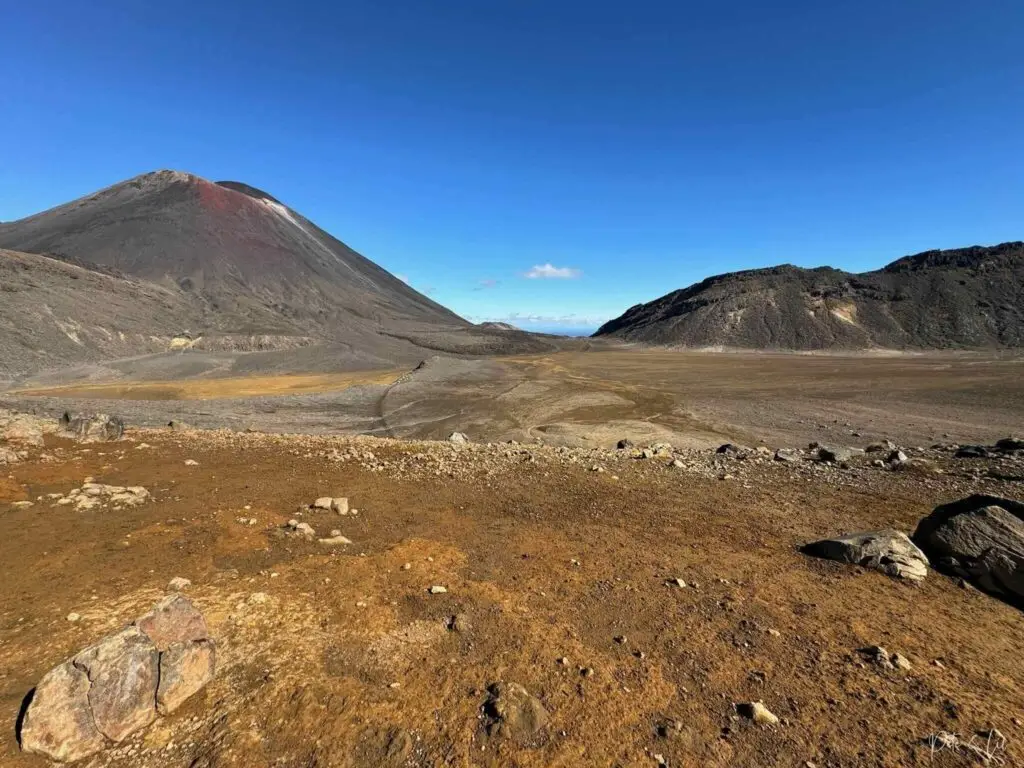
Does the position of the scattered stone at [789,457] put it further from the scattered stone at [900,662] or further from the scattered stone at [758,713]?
the scattered stone at [758,713]

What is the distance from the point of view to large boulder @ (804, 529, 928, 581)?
6.20 m

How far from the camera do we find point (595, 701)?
4.06 meters

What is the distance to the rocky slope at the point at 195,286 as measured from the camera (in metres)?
58.4

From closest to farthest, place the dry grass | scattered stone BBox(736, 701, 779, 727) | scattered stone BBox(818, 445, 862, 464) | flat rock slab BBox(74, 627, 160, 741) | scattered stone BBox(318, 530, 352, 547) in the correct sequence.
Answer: flat rock slab BBox(74, 627, 160, 741)
scattered stone BBox(736, 701, 779, 727)
scattered stone BBox(318, 530, 352, 547)
scattered stone BBox(818, 445, 862, 464)
the dry grass

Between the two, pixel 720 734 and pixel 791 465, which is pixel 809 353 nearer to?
pixel 791 465

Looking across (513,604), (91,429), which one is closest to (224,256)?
(91,429)

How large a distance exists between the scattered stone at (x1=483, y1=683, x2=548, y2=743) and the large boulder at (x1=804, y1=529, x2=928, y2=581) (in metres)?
4.97

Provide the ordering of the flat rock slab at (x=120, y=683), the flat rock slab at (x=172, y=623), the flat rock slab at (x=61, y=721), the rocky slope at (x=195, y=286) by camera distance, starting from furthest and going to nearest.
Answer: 1. the rocky slope at (x=195, y=286)
2. the flat rock slab at (x=172, y=623)
3. the flat rock slab at (x=120, y=683)
4. the flat rock slab at (x=61, y=721)

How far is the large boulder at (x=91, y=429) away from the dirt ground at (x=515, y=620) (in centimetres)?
240

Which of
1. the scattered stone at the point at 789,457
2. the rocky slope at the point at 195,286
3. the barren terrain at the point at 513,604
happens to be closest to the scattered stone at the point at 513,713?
the barren terrain at the point at 513,604

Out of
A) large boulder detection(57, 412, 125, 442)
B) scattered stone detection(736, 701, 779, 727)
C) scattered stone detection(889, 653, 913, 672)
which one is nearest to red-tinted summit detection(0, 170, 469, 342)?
large boulder detection(57, 412, 125, 442)

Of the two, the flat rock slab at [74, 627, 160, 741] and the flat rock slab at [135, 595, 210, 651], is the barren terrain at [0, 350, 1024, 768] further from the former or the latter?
the flat rock slab at [135, 595, 210, 651]

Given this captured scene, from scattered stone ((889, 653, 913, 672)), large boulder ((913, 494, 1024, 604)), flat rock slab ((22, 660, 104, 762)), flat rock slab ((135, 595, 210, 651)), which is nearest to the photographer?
flat rock slab ((22, 660, 104, 762))

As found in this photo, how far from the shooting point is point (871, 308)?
9938 centimetres
